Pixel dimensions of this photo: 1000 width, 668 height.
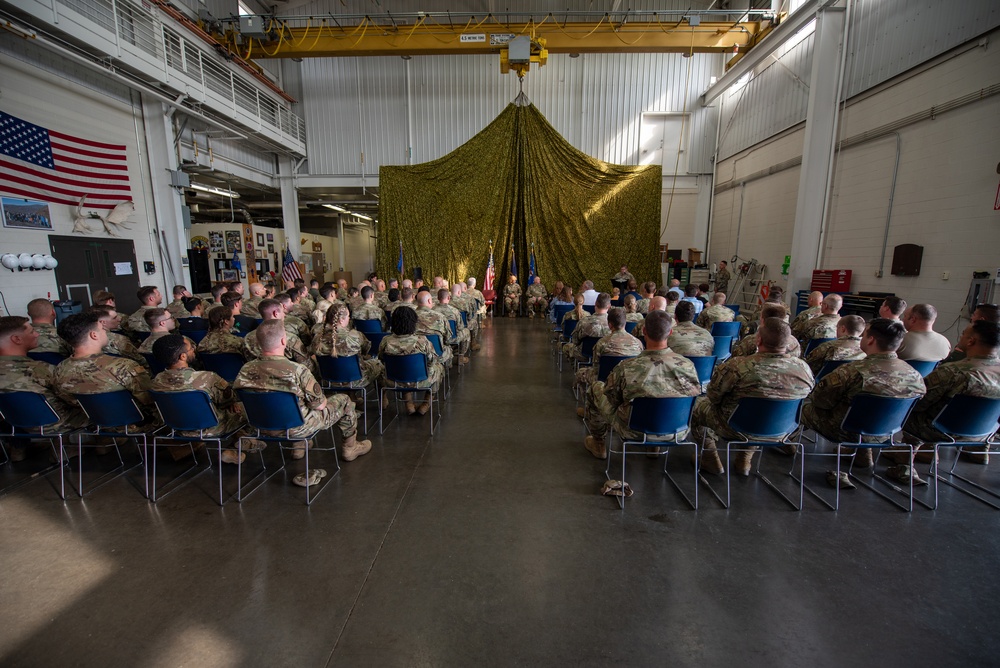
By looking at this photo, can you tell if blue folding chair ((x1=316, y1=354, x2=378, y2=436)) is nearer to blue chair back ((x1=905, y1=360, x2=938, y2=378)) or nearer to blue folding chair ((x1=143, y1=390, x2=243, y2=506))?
blue folding chair ((x1=143, y1=390, x2=243, y2=506))

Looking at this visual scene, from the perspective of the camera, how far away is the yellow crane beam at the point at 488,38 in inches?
359

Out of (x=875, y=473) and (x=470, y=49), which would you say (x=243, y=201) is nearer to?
(x=470, y=49)

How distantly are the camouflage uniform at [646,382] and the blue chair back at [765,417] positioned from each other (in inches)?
11.6

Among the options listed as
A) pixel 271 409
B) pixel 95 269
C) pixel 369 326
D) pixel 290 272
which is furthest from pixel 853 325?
pixel 290 272

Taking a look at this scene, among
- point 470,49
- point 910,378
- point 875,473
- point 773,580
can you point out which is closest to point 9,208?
point 470,49

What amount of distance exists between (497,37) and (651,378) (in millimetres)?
9456

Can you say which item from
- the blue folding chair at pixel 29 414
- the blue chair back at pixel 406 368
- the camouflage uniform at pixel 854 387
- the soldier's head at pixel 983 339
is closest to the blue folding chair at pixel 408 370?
the blue chair back at pixel 406 368

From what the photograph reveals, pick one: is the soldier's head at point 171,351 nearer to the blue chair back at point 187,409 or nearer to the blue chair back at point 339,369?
the blue chair back at point 187,409

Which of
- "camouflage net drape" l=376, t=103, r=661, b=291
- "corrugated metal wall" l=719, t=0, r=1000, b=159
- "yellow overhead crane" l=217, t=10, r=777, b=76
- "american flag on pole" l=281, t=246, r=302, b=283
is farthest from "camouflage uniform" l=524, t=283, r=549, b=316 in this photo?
"american flag on pole" l=281, t=246, r=302, b=283

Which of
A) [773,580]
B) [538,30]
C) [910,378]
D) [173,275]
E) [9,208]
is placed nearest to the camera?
[773,580]

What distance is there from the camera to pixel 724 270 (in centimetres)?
1063

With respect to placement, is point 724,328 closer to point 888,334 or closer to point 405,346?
point 888,334

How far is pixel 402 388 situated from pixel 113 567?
6.81ft

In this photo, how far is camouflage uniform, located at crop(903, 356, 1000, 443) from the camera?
2.45 metres
